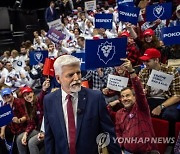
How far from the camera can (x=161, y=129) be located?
367 cm

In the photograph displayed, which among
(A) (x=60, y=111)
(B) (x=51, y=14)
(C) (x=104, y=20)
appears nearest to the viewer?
(A) (x=60, y=111)

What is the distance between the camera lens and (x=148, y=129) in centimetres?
332

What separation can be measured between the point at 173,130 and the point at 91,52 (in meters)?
1.22

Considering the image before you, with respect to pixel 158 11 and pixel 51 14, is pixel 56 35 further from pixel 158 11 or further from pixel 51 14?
pixel 51 14

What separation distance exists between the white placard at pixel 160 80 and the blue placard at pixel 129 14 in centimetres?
259

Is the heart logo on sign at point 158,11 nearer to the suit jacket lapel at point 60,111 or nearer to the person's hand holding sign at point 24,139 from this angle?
the person's hand holding sign at point 24,139

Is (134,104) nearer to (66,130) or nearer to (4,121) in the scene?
(66,130)

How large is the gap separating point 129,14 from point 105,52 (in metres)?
2.86

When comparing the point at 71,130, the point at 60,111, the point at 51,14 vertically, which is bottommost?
the point at 51,14

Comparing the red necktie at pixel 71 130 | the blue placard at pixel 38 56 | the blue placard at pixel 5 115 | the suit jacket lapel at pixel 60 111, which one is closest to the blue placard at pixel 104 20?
the blue placard at pixel 38 56

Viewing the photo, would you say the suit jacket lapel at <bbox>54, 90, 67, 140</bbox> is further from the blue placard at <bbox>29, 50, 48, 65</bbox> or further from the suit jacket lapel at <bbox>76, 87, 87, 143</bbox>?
the blue placard at <bbox>29, 50, 48, 65</bbox>

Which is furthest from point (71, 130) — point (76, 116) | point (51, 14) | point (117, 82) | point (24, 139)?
point (51, 14)

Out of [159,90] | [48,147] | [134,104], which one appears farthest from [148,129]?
[48,147]

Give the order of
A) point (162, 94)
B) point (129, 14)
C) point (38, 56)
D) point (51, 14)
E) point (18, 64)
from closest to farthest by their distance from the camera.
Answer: point (162, 94), point (129, 14), point (38, 56), point (18, 64), point (51, 14)
